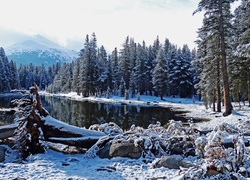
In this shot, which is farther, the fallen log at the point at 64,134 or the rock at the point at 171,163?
the fallen log at the point at 64,134

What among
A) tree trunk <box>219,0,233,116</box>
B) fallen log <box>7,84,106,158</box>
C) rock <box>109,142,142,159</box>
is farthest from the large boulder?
tree trunk <box>219,0,233,116</box>

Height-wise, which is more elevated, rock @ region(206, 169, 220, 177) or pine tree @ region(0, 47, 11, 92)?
pine tree @ region(0, 47, 11, 92)

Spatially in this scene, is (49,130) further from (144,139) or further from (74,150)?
(144,139)

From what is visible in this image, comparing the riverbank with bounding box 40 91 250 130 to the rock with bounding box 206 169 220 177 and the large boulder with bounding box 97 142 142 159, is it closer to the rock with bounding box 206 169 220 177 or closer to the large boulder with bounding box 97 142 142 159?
the large boulder with bounding box 97 142 142 159

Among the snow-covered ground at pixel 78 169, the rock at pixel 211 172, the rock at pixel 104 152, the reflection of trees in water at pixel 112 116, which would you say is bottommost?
the reflection of trees in water at pixel 112 116

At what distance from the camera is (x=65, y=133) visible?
28.3 feet

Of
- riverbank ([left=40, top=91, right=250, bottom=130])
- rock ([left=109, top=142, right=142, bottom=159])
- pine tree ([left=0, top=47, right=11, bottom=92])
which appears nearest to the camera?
rock ([left=109, top=142, right=142, bottom=159])

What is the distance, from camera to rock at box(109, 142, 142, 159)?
7.44 m

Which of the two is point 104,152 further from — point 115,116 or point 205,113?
point 205,113

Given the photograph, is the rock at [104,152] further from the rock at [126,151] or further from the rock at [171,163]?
the rock at [171,163]

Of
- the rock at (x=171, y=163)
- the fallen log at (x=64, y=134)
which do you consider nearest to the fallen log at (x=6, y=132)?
the fallen log at (x=64, y=134)

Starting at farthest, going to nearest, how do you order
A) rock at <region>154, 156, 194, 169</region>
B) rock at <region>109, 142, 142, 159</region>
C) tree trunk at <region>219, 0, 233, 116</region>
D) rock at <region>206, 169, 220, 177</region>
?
tree trunk at <region>219, 0, 233, 116</region> → rock at <region>109, 142, 142, 159</region> → rock at <region>154, 156, 194, 169</region> → rock at <region>206, 169, 220, 177</region>

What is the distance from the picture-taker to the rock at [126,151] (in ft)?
24.4

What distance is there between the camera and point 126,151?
7500mm
